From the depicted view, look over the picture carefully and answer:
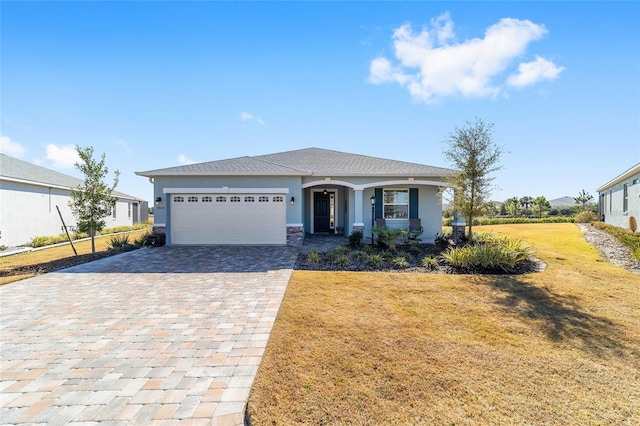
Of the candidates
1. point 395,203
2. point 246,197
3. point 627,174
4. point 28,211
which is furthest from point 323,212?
point 28,211

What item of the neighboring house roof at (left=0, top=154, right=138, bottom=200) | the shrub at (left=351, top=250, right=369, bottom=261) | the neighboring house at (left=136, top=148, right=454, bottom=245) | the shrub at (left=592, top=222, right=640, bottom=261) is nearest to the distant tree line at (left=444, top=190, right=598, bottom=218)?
the shrub at (left=592, top=222, right=640, bottom=261)

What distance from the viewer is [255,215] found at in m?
12.4

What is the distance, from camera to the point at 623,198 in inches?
581

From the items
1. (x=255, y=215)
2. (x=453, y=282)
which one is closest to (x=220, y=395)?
(x=453, y=282)

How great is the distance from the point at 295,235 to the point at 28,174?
51.8ft

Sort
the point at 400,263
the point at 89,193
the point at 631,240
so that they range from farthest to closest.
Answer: the point at 89,193 → the point at 631,240 → the point at 400,263

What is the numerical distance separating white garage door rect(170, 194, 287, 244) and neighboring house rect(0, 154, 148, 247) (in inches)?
179

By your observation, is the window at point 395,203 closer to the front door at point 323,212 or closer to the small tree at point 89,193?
the front door at point 323,212

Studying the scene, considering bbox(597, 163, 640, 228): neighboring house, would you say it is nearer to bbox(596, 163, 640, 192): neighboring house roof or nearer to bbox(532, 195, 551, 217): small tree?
bbox(596, 163, 640, 192): neighboring house roof

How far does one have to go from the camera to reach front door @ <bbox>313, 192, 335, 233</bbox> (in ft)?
51.1

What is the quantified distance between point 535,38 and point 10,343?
49.9 ft

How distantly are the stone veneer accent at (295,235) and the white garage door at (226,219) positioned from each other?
19 cm

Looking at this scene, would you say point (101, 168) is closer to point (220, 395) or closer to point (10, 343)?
point (10, 343)

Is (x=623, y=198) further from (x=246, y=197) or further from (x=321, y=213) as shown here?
(x=246, y=197)
